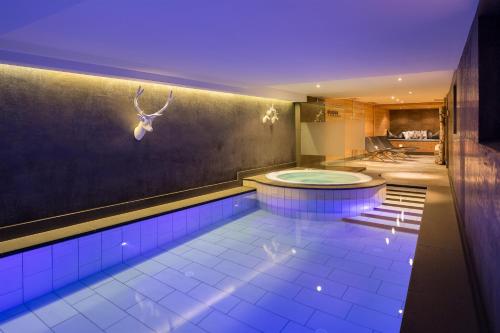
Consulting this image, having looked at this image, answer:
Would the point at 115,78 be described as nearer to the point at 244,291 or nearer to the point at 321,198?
the point at 244,291

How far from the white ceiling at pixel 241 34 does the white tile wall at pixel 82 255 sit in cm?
224

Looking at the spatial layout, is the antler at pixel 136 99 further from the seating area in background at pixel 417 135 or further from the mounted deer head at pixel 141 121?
the seating area in background at pixel 417 135

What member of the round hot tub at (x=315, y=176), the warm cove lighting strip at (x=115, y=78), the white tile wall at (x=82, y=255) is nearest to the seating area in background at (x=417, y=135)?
the round hot tub at (x=315, y=176)

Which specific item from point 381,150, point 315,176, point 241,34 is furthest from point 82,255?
point 381,150

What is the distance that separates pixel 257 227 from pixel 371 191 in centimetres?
249

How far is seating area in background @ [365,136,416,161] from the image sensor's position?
12922 millimetres

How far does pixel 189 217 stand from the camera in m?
5.30

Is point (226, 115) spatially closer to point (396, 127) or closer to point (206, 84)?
point (206, 84)

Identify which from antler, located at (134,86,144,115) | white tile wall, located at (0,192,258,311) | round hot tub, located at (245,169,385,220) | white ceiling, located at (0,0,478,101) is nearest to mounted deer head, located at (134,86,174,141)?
antler, located at (134,86,144,115)

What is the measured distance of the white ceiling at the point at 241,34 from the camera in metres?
2.39

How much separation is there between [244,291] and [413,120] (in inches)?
660

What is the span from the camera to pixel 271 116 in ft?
27.7

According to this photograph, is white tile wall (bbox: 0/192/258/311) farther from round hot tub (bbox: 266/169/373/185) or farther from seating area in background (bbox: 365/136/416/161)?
seating area in background (bbox: 365/136/416/161)

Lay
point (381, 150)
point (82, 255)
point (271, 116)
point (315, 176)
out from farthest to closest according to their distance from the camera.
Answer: point (381, 150) → point (315, 176) → point (271, 116) → point (82, 255)
